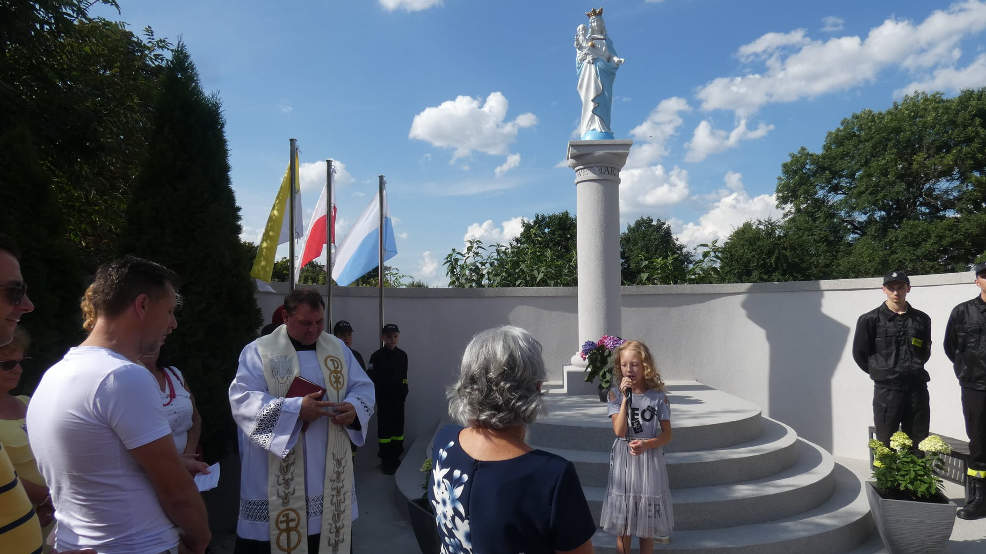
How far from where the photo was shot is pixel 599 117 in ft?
25.9

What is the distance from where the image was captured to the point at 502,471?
1533mm

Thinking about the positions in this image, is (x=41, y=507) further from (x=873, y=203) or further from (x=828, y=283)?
(x=873, y=203)

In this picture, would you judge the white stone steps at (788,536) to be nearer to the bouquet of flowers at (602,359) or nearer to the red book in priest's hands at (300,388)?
the bouquet of flowers at (602,359)

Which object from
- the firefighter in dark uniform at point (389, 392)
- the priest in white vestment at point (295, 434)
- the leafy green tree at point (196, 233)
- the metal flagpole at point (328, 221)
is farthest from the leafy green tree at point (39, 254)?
the firefighter in dark uniform at point (389, 392)

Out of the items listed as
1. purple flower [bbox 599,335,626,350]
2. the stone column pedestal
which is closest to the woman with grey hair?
purple flower [bbox 599,335,626,350]

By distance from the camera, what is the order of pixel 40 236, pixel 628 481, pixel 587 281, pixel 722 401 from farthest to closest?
pixel 587 281
pixel 722 401
pixel 40 236
pixel 628 481

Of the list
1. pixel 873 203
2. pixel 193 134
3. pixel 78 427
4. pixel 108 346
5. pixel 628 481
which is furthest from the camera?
pixel 873 203

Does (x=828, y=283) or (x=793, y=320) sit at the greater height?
(x=828, y=283)

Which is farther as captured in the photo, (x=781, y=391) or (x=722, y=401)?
(x=781, y=391)

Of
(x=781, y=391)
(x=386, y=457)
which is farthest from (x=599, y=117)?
(x=386, y=457)

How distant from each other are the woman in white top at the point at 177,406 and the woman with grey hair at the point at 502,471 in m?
1.67

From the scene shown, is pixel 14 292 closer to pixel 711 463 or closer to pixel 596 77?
pixel 711 463

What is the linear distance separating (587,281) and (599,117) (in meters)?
2.23

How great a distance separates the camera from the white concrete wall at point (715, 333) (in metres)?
7.69
